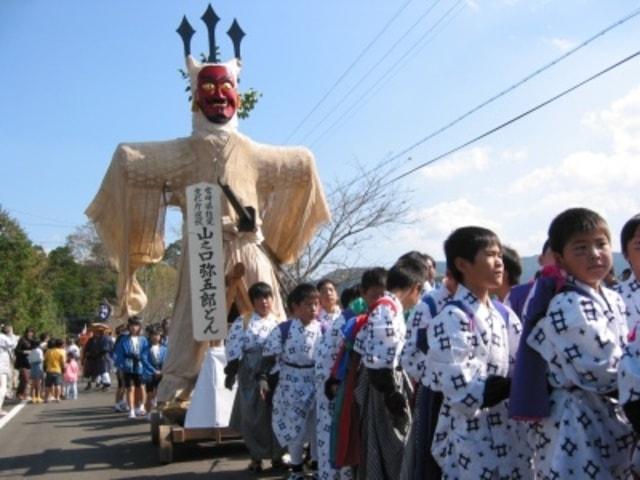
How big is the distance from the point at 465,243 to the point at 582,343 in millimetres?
751

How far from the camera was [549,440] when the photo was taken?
293 centimetres

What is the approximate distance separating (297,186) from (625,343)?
7.24m

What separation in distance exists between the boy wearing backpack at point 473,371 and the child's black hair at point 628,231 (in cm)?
66

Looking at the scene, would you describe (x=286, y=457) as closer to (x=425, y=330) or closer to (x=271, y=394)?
(x=271, y=394)

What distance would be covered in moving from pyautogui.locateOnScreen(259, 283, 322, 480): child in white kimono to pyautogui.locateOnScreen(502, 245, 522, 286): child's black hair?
206 cm

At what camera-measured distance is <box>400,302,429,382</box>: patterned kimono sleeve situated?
12.3 feet

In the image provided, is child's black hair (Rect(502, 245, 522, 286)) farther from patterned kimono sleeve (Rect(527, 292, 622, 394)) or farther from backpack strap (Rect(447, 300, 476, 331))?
patterned kimono sleeve (Rect(527, 292, 622, 394))

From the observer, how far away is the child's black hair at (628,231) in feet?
11.7

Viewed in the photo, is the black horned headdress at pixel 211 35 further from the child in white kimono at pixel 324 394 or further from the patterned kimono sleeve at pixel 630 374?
the patterned kimono sleeve at pixel 630 374

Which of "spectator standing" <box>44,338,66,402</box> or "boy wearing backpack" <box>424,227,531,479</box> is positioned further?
"spectator standing" <box>44,338,66,402</box>

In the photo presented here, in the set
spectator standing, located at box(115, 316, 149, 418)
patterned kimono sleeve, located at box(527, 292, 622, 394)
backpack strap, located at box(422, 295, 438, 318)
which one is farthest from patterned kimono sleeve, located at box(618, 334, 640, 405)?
spectator standing, located at box(115, 316, 149, 418)

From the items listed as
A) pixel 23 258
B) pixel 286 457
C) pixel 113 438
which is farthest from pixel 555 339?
pixel 23 258

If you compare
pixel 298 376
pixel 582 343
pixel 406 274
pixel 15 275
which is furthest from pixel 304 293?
pixel 15 275

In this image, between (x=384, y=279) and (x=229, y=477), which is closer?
(x=384, y=279)
